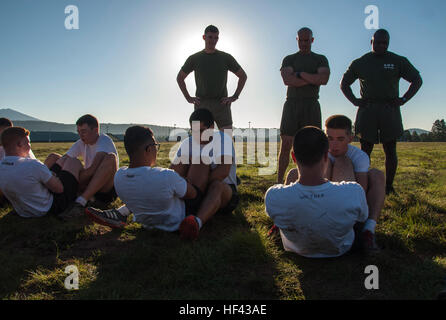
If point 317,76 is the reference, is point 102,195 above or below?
below

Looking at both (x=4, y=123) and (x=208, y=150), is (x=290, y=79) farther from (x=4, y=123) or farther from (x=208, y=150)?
(x=4, y=123)

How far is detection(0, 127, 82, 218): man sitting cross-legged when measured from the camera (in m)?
3.81

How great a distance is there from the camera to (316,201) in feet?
8.34

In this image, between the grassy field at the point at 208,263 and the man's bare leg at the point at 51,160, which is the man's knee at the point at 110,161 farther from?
the man's bare leg at the point at 51,160

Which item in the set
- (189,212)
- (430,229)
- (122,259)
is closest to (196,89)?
(189,212)

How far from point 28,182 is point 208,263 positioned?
261 cm

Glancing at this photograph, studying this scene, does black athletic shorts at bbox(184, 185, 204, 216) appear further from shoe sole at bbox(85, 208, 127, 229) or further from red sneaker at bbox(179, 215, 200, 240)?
shoe sole at bbox(85, 208, 127, 229)

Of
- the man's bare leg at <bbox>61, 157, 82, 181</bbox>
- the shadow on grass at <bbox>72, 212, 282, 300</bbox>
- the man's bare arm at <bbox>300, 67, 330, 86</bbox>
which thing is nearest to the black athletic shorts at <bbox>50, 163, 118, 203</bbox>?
the man's bare leg at <bbox>61, 157, 82, 181</bbox>

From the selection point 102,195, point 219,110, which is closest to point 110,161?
point 102,195

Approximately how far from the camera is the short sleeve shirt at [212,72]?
5918 mm

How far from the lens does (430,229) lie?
3.53m

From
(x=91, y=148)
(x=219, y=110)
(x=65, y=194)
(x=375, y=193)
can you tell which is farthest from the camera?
(x=219, y=110)
